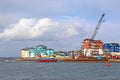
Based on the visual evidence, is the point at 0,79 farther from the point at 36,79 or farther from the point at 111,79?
the point at 111,79

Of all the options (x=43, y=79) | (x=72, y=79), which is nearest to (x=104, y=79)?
(x=72, y=79)

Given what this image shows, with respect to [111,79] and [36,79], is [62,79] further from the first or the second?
[111,79]

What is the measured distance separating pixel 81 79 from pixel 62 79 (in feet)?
12.9

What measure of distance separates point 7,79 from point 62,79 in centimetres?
1114

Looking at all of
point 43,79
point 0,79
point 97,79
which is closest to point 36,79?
point 43,79

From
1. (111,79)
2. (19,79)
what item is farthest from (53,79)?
(111,79)

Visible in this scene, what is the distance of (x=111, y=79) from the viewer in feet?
248

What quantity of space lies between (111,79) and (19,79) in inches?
737

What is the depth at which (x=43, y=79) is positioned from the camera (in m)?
75.4

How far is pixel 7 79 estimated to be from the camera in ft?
244

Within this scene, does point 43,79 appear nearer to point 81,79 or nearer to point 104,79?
point 81,79

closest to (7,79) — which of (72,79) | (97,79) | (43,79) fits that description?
(43,79)

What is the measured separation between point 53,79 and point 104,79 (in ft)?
34.2

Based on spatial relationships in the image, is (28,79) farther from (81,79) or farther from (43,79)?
(81,79)
